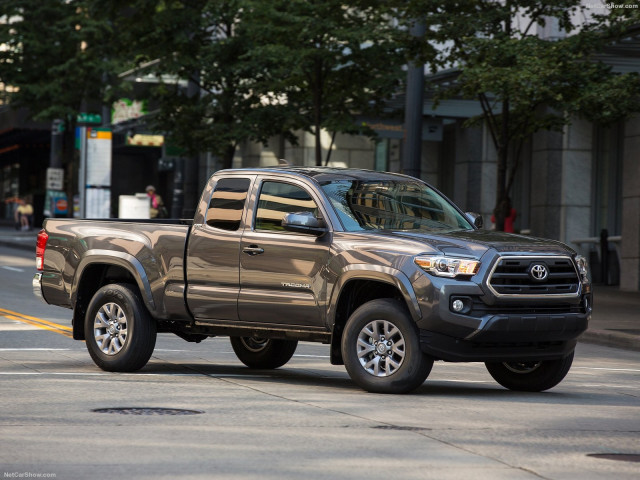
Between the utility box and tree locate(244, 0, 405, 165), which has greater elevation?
tree locate(244, 0, 405, 165)

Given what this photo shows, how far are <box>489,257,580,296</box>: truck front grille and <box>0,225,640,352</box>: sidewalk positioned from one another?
7196 mm

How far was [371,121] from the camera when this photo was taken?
2909cm

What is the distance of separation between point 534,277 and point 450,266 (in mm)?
738

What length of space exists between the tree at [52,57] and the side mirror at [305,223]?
108 ft

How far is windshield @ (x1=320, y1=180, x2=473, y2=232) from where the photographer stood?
11547mm

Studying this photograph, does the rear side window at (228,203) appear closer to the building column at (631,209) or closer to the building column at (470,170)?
the building column at (631,209)

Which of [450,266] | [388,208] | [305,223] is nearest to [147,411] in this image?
[305,223]

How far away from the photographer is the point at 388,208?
11.7m

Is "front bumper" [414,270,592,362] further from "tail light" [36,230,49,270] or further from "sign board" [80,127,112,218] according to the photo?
"sign board" [80,127,112,218]

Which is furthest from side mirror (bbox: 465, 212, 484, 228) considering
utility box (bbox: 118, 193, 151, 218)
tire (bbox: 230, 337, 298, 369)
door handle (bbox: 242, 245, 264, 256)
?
utility box (bbox: 118, 193, 151, 218)

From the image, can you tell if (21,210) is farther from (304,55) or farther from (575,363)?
(575,363)

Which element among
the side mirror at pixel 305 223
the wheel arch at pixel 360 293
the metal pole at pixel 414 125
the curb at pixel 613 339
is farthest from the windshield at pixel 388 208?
the metal pole at pixel 414 125

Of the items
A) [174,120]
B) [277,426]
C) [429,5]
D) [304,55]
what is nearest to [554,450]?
[277,426]

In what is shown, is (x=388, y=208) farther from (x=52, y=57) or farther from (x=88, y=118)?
(x=88, y=118)
